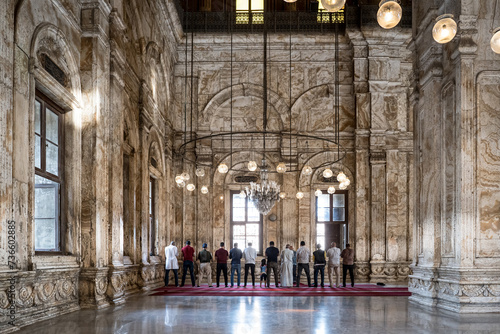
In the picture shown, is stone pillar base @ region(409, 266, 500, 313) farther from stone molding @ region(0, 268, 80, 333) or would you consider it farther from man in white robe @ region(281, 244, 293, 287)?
man in white robe @ region(281, 244, 293, 287)

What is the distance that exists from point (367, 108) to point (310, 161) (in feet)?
8.11

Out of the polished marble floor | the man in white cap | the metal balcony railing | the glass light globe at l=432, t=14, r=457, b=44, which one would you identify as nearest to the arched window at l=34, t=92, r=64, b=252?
the polished marble floor

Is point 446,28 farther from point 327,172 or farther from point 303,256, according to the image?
point 303,256

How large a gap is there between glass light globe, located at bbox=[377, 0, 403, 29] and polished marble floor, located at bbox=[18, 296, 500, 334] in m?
3.56

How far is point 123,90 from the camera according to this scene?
39.1 feet

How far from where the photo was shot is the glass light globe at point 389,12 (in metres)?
5.93

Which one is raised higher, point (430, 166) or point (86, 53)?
point (86, 53)

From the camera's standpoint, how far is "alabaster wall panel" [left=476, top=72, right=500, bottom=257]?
8.83 metres

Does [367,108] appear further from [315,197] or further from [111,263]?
[111,263]

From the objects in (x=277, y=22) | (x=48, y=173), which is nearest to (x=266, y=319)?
(x=48, y=173)

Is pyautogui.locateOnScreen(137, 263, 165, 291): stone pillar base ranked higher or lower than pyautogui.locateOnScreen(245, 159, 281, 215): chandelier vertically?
lower

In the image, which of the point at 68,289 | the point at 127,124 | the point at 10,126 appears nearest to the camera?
the point at 10,126

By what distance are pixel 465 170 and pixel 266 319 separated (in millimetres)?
3663

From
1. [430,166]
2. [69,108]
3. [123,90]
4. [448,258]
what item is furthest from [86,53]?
[448,258]
